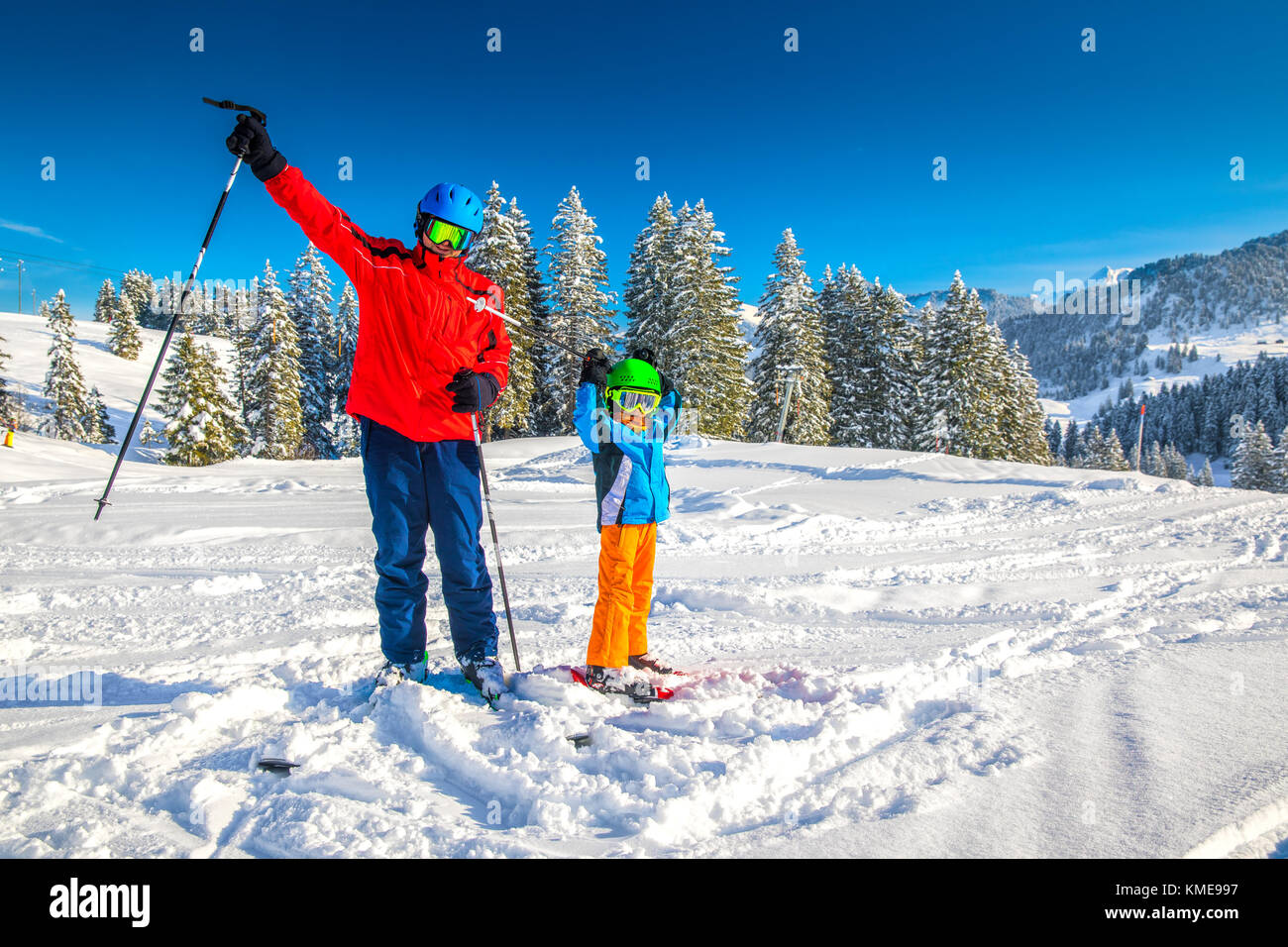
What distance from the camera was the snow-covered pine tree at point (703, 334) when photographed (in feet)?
87.8

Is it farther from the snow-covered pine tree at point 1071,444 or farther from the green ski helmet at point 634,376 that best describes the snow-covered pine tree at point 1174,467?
the green ski helmet at point 634,376

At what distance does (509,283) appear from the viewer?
2806 centimetres

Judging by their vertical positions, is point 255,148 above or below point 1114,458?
above

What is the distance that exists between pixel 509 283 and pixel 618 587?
26.8 metres

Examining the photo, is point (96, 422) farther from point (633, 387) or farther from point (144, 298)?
point (144, 298)

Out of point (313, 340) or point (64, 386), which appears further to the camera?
point (64, 386)

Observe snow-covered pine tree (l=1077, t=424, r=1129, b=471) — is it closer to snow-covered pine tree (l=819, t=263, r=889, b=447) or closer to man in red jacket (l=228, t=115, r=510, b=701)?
snow-covered pine tree (l=819, t=263, r=889, b=447)

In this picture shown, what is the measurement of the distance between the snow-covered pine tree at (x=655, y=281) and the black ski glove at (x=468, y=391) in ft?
77.7

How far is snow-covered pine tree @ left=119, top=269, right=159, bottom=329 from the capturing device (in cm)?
7500

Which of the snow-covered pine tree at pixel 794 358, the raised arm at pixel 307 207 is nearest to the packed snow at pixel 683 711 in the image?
the raised arm at pixel 307 207

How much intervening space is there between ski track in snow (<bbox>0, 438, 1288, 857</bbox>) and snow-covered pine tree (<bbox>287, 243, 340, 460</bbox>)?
30186 millimetres

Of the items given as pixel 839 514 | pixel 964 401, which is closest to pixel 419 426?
pixel 839 514

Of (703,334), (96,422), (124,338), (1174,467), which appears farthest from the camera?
(1174,467)

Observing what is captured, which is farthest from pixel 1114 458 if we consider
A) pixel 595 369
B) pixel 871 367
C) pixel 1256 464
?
pixel 595 369
